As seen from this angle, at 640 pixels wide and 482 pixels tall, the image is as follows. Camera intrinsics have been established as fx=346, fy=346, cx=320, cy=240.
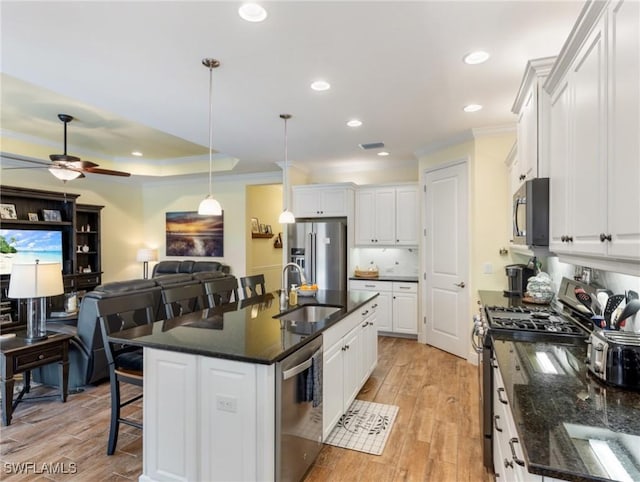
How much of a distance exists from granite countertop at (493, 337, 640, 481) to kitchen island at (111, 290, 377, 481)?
1078mm

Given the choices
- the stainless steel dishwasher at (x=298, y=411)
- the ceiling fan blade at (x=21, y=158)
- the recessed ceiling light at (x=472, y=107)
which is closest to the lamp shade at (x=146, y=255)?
the ceiling fan blade at (x=21, y=158)

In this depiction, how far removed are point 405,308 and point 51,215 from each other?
6.10 meters

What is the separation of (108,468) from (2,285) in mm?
4280

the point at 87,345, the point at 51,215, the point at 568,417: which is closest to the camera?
the point at 568,417

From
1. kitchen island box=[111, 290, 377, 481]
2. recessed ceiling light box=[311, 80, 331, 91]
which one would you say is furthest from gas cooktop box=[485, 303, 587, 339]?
recessed ceiling light box=[311, 80, 331, 91]

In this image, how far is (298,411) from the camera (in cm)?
198

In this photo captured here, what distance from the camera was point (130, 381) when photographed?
242 centimetres

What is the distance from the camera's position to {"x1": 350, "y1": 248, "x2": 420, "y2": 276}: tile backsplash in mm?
5781

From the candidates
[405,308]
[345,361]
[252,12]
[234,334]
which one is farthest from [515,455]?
[405,308]

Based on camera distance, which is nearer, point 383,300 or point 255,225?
A: point 383,300

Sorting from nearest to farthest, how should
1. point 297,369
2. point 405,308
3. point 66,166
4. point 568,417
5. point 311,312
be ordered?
point 568,417 → point 297,369 → point 311,312 → point 66,166 → point 405,308

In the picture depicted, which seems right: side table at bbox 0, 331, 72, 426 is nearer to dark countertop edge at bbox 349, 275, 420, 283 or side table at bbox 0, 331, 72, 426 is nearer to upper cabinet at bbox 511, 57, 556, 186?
dark countertop edge at bbox 349, 275, 420, 283

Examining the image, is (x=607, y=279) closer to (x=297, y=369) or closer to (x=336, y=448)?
(x=297, y=369)

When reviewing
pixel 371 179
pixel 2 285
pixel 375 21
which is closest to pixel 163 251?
pixel 2 285
